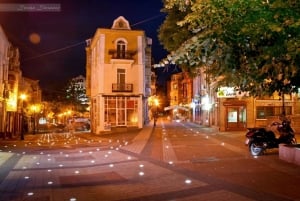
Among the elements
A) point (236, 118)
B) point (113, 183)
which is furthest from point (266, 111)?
point (113, 183)

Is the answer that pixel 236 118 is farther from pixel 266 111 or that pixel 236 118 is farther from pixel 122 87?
pixel 122 87

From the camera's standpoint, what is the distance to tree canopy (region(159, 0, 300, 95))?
6.38 m

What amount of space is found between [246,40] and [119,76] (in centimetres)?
3315

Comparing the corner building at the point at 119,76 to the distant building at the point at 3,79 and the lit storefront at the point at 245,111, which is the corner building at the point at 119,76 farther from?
the lit storefront at the point at 245,111

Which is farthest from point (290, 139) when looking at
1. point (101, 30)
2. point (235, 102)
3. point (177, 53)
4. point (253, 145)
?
point (101, 30)

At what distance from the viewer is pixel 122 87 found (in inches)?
1572

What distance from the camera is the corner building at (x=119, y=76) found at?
3941 centimetres

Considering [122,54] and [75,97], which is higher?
[122,54]

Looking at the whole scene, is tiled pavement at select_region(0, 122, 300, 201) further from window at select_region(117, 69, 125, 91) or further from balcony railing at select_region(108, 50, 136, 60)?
balcony railing at select_region(108, 50, 136, 60)

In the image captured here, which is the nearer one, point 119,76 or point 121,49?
point 121,49

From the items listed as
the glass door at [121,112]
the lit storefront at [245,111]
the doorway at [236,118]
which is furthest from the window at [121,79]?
the doorway at [236,118]

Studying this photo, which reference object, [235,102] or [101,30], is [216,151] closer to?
[235,102]

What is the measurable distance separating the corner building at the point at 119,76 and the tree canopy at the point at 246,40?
31406 millimetres

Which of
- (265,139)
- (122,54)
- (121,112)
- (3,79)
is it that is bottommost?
(265,139)
